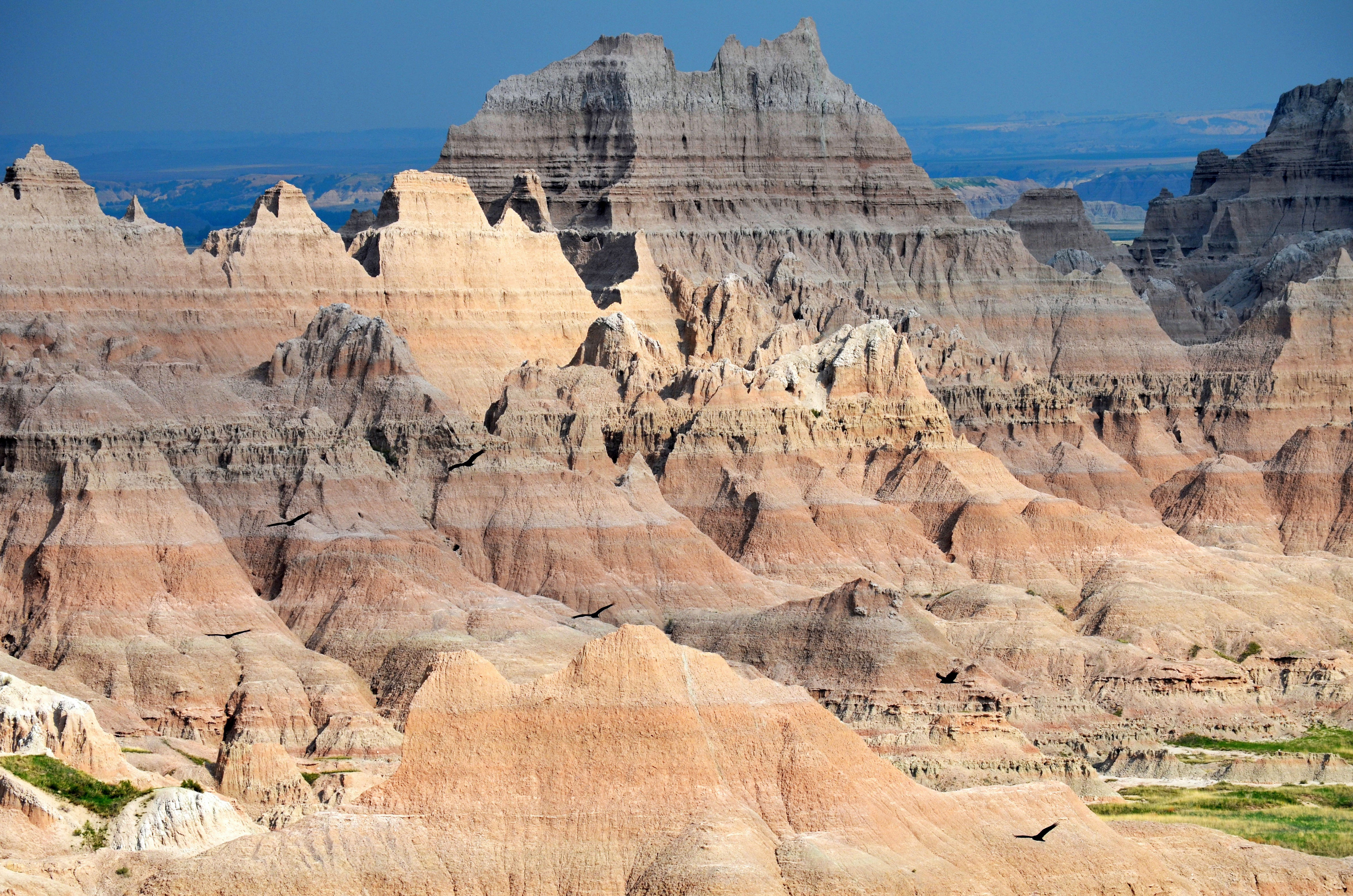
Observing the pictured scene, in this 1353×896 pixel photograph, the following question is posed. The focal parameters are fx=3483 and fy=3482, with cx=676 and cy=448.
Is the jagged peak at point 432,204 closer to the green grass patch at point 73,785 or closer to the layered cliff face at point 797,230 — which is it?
the layered cliff face at point 797,230

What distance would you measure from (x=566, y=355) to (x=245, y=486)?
30.0 meters

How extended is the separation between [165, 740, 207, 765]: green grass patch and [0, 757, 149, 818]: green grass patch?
515 inches

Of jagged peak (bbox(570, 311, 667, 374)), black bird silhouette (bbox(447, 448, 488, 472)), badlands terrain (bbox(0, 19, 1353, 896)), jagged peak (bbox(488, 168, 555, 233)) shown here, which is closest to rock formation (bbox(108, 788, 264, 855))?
badlands terrain (bbox(0, 19, 1353, 896))

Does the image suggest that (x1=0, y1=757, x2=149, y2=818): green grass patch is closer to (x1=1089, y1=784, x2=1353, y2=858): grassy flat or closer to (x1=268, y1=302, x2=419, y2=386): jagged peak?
(x1=1089, y1=784, x2=1353, y2=858): grassy flat

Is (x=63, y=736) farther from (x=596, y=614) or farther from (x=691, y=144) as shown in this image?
(x=691, y=144)

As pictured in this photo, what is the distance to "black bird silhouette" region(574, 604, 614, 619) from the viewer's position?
358 ft

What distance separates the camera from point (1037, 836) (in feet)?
251

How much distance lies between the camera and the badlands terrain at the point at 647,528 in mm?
75438

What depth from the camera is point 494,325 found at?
470ft

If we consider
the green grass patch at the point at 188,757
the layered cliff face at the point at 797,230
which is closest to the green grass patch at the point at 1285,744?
the green grass patch at the point at 188,757

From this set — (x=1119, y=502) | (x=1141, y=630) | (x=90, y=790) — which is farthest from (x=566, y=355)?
(x=90, y=790)

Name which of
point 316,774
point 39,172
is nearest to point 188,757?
point 316,774

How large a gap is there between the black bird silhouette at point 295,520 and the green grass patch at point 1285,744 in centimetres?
2933

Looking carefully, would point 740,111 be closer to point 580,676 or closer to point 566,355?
point 566,355
